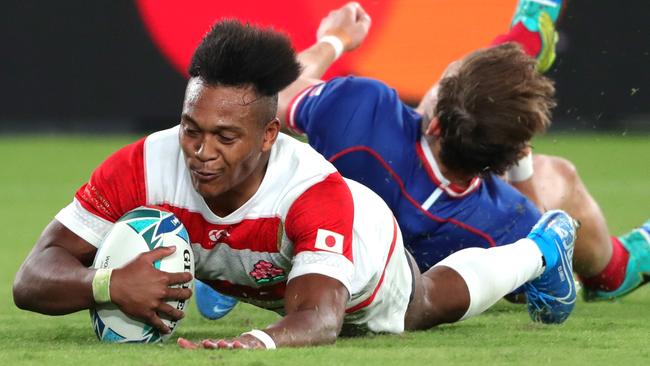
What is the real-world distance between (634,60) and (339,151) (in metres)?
8.59

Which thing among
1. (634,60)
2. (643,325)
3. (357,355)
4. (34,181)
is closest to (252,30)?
(357,355)

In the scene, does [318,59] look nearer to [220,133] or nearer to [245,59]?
[245,59]

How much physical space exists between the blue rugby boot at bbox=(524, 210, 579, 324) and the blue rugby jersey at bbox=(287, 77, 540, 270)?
0.34 m

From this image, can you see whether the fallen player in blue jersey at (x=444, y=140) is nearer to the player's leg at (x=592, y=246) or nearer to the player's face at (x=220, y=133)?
the player's leg at (x=592, y=246)

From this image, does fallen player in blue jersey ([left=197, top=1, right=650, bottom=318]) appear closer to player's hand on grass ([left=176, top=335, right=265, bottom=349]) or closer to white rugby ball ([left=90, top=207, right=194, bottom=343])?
white rugby ball ([left=90, top=207, right=194, bottom=343])

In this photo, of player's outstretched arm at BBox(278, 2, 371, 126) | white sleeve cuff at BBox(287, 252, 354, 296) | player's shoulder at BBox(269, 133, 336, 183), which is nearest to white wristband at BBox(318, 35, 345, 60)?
player's outstretched arm at BBox(278, 2, 371, 126)

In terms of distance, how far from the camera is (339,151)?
567 cm

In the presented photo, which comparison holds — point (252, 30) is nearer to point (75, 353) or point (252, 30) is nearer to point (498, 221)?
point (75, 353)

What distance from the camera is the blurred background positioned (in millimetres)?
13102

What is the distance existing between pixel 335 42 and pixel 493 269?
1964mm

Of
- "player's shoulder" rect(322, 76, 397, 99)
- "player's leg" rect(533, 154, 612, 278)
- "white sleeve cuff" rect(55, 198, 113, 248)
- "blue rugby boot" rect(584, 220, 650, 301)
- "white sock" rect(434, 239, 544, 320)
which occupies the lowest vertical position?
"blue rugby boot" rect(584, 220, 650, 301)

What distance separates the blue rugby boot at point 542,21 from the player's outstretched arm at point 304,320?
10.2 feet

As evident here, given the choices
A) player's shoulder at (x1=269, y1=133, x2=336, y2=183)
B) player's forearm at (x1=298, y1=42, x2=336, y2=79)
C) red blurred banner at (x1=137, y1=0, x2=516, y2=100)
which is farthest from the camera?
A: red blurred banner at (x1=137, y1=0, x2=516, y2=100)

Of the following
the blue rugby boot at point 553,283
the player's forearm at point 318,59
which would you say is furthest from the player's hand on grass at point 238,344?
the player's forearm at point 318,59
